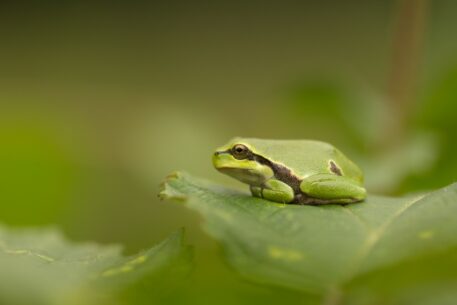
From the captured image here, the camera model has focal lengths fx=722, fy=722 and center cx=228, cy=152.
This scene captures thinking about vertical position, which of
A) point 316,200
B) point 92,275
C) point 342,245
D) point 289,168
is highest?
point 289,168

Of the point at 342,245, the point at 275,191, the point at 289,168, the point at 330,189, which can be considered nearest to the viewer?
the point at 342,245

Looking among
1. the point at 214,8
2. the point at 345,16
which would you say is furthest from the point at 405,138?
the point at 214,8

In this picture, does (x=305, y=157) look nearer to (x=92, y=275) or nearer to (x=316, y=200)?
(x=316, y=200)

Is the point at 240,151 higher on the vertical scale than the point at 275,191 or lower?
higher

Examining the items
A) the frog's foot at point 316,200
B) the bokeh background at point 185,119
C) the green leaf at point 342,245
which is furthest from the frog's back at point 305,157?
the green leaf at point 342,245

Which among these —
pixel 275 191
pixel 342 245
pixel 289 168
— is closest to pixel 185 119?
pixel 289 168

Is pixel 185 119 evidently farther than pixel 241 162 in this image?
Yes

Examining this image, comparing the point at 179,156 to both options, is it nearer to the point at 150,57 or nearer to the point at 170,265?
the point at 170,265

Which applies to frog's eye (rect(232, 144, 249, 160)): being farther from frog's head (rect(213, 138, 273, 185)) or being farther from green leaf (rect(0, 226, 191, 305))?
green leaf (rect(0, 226, 191, 305))
